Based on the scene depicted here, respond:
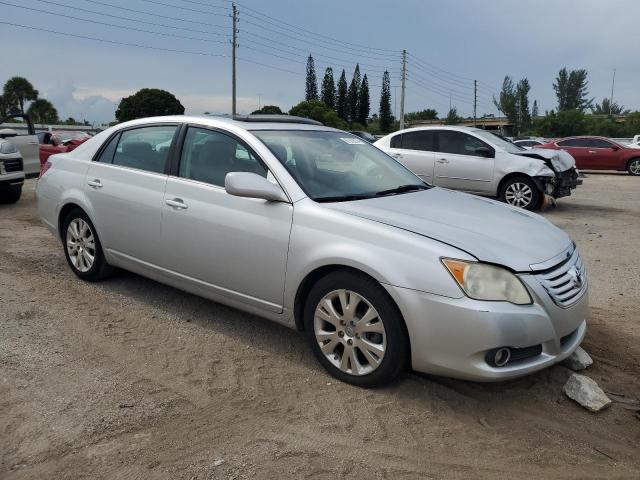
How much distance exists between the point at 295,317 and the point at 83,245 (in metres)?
2.57

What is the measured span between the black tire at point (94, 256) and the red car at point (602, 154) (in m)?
18.5

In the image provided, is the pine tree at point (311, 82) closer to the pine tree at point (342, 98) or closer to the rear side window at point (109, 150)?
the pine tree at point (342, 98)

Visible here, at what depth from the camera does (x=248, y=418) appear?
10.2 feet

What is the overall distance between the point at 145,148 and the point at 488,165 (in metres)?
7.36

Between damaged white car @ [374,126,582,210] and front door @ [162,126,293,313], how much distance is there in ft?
23.0

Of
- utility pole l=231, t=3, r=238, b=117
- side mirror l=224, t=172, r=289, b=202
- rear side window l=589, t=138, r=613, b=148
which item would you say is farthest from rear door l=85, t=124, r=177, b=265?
utility pole l=231, t=3, r=238, b=117

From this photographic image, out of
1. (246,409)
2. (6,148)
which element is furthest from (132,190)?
(6,148)

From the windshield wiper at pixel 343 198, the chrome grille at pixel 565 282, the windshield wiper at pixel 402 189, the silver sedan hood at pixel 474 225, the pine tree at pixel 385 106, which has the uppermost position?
the pine tree at pixel 385 106

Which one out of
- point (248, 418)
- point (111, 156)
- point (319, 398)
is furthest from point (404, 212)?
point (111, 156)

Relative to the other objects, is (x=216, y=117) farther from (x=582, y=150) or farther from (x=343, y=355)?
(x=582, y=150)

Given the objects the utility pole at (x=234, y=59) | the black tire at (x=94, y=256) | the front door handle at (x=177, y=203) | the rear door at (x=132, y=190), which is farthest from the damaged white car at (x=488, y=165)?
the utility pole at (x=234, y=59)

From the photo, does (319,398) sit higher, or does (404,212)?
(404,212)

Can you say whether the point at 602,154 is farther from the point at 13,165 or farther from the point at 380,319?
the point at 380,319

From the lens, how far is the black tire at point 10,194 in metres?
10.2
